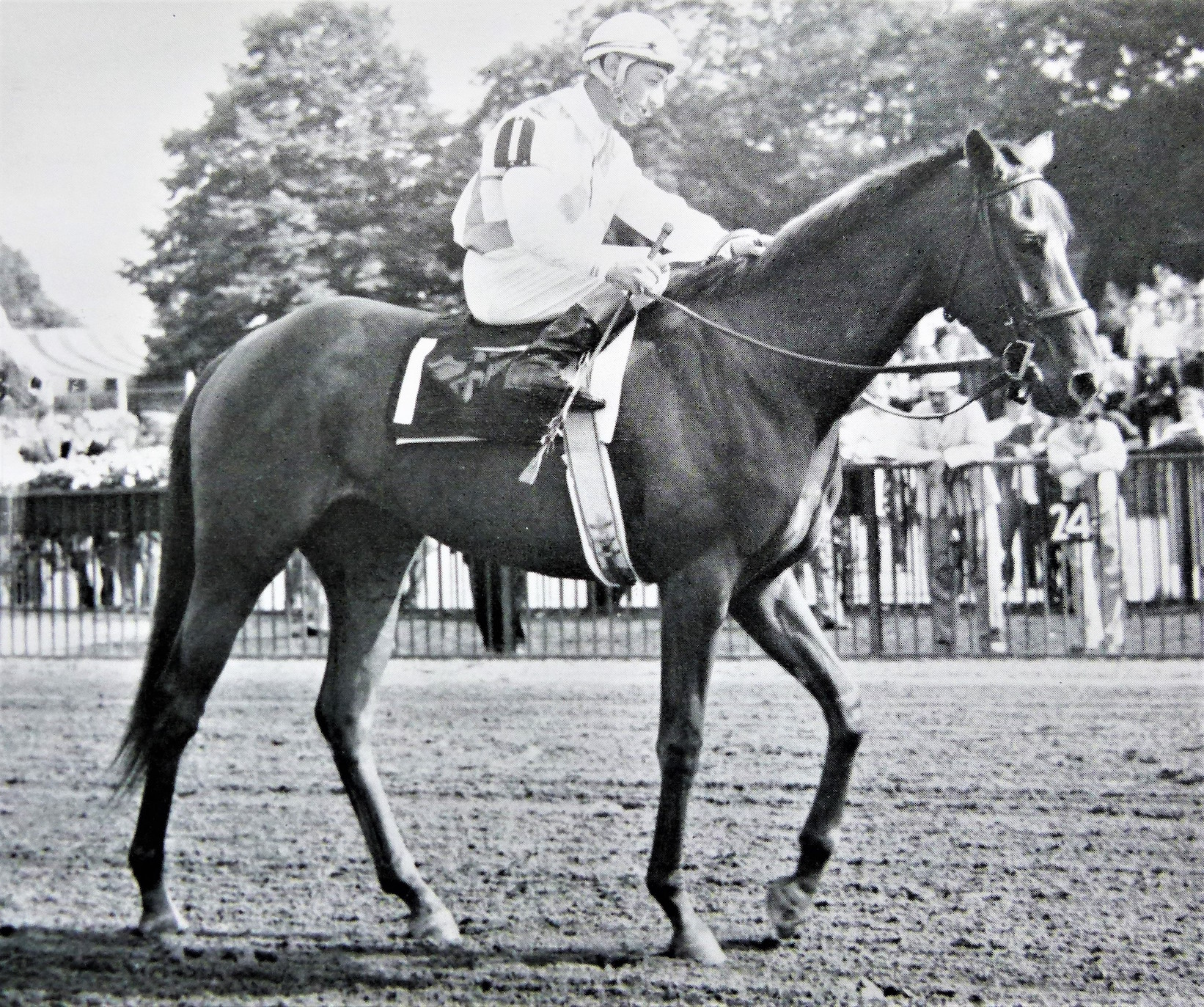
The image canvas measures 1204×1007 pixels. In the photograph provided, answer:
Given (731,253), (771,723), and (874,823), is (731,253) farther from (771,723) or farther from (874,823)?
(771,723)

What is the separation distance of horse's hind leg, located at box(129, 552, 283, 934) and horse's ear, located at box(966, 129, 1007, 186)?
2.42 m

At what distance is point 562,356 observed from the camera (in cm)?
405

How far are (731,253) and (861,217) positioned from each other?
480 millimetres

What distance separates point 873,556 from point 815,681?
Result: 5.09m

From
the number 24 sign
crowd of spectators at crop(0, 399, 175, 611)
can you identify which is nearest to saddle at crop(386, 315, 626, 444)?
crowd of spectators at crop(0, 399, 175, 611)

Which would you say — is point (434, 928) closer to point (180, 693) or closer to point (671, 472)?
point (180, 693)

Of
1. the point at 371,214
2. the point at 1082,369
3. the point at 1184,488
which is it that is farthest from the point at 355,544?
the point at 1184,488

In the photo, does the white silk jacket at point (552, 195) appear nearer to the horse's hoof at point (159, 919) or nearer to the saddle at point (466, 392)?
the saddle at point (466, 392)

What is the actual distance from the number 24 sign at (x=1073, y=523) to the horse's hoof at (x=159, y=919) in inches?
254

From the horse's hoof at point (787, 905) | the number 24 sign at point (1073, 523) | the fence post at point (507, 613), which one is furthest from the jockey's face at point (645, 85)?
the number 24 sign at point (1073, 523)

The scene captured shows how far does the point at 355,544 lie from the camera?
466 cm

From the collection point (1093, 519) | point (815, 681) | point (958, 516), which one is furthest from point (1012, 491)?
point (815, 681)

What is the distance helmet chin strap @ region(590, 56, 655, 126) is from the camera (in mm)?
4043

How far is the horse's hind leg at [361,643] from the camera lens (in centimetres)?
436
